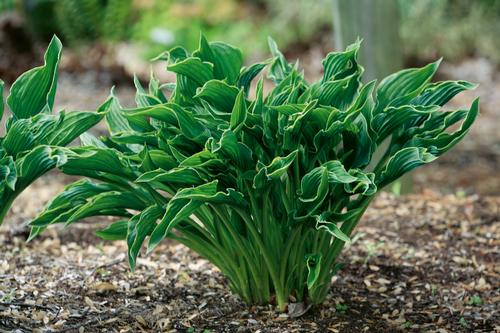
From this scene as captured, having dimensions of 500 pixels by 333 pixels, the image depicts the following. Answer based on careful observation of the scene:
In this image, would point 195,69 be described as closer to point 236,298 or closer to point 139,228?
point 139,228

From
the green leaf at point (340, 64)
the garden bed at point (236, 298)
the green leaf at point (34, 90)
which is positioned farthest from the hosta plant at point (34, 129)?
the green leaf at point (340, 64)

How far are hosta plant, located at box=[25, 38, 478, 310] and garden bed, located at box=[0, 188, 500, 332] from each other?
221mm

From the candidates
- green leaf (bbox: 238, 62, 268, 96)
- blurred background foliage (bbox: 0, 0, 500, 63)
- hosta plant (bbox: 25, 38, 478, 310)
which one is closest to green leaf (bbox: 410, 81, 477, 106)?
hosta plant (bbox: 25, 38, 478, 310)

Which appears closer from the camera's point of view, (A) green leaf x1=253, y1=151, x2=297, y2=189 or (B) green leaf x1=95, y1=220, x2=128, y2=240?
(A) green leaf x1=253, y1=151, x2=297, y2=189

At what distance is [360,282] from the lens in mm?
3662

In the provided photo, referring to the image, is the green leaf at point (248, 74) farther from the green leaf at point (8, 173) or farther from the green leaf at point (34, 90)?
the green leaf at point (8, 173)

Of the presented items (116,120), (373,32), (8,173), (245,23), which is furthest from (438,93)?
(245,23)

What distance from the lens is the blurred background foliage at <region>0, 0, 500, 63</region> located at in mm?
10773

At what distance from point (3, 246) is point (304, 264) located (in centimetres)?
182

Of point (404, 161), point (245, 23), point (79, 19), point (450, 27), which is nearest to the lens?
point (404, 161)

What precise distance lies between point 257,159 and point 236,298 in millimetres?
714

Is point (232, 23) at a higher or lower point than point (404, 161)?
higher

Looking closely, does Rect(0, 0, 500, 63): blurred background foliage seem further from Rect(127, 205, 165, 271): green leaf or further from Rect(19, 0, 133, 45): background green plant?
Rect(127, 205, 165, 271): green leaf

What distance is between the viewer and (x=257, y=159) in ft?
9.75
